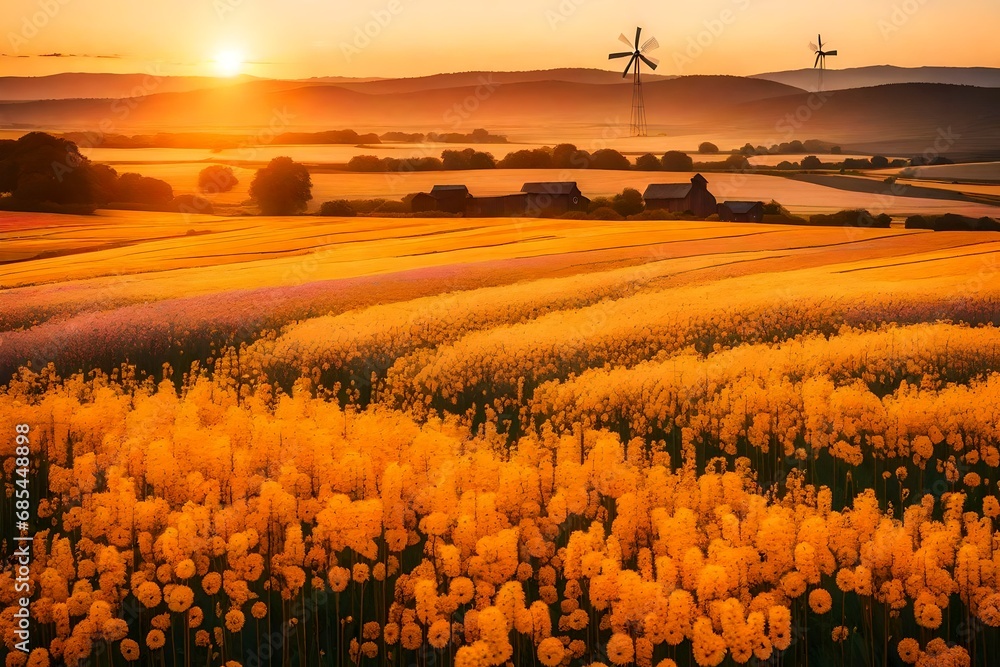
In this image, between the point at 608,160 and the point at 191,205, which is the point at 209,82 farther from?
the point at 608,160

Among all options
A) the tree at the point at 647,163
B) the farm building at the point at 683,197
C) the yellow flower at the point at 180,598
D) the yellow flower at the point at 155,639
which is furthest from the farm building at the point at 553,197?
the yellow flower at the point at 155,639

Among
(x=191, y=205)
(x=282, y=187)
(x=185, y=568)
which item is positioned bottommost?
(x=185, y=568)

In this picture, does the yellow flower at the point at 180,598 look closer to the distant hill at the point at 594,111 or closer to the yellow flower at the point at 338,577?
the yellow flower at the point at 338,577

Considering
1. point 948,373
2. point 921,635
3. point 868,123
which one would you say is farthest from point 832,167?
point 921,635

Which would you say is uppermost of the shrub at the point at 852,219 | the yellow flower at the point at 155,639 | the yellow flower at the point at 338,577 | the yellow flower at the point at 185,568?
the shrub at the point at 852,219

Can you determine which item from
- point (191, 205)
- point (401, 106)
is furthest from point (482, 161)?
point (191, 205)

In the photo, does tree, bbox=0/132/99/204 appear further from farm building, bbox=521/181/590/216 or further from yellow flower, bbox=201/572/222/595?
yellow flower, bbox=201/572/222/595

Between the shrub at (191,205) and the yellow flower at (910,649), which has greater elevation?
the shrub at (191,205)
